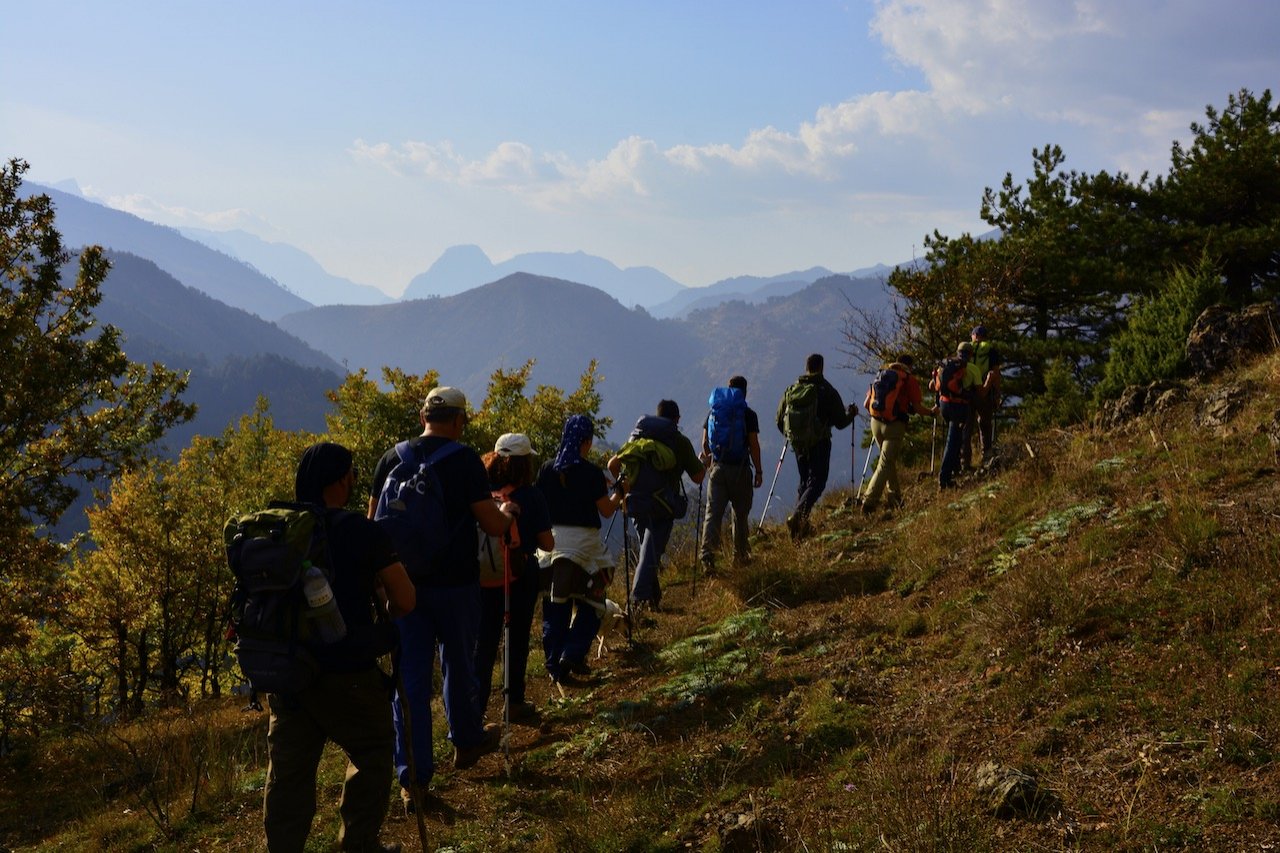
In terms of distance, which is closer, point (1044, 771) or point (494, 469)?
point (1044, 771)

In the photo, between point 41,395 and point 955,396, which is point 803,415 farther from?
point 41,395

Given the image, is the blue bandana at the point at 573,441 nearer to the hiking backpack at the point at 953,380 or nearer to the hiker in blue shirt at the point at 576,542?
the hiker in blue shirt at the point at 576,542

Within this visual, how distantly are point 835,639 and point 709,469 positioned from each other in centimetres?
404

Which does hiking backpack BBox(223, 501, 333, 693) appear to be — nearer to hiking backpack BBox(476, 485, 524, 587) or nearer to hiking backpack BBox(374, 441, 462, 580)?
hiking backpack BBox(374, 441, 462, 580)

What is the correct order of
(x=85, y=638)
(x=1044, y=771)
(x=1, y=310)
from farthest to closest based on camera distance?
(x=85, y=638), (x=1, y=310), (x=1044, y=771)

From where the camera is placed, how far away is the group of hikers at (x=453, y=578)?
412 cm

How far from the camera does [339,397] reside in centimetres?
3547

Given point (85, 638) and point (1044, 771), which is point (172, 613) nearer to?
point (85, 638)

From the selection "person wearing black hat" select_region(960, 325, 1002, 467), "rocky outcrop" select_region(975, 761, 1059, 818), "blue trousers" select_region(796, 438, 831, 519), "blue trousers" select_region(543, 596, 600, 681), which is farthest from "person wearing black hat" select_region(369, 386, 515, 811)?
"person wearing black hat" select_region(960, 325, 1002, 467)

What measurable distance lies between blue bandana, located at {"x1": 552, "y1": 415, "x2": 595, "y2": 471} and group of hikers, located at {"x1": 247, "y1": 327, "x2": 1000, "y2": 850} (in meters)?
0.01

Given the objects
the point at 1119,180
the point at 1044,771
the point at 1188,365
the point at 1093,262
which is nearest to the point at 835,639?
the point at 1044,771

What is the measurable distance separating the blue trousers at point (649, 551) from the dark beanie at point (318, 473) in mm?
5095

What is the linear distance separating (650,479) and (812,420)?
2.86 meters

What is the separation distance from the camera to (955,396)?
1106 centimetres
